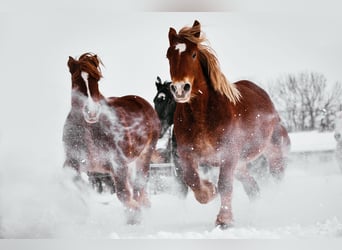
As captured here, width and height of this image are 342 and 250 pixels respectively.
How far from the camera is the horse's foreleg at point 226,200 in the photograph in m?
2.96

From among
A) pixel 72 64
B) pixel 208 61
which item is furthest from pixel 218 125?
pixel 72 64

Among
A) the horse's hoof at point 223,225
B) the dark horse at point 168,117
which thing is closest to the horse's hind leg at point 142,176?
the dark horse at point 168,117

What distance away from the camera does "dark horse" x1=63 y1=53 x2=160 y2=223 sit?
9.89 ft

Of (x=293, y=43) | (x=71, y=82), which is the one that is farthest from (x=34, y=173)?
(x=293, y=43)

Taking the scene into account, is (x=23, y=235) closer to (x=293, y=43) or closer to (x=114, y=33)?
(x=114, y=33)

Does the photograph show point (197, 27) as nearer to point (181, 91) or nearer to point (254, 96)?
point (181, 91)

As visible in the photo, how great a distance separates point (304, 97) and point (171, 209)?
102cm

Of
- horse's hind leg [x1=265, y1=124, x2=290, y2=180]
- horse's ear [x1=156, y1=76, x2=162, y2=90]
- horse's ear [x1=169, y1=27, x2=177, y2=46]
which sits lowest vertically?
horse's hind leg [x1=265, y1=124, x2=290, y2=180]

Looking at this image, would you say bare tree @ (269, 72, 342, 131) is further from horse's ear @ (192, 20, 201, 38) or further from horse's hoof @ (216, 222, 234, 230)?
horse's hoof @ (216, 222, 234, 230)

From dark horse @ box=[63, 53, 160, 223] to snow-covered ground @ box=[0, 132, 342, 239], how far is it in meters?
Answer: 0.10

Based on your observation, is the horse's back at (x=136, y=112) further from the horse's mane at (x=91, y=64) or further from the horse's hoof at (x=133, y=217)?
the horse's hoof at (x=133, y=217)

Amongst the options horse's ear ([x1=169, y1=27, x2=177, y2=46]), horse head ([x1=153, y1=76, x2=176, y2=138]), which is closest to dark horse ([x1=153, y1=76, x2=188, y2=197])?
horse head ([x1=153, y1=76, x2=176, y2=138])

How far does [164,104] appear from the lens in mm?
3025

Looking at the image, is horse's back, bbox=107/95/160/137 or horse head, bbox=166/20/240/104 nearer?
horse head, bbox=166/20/240/104
